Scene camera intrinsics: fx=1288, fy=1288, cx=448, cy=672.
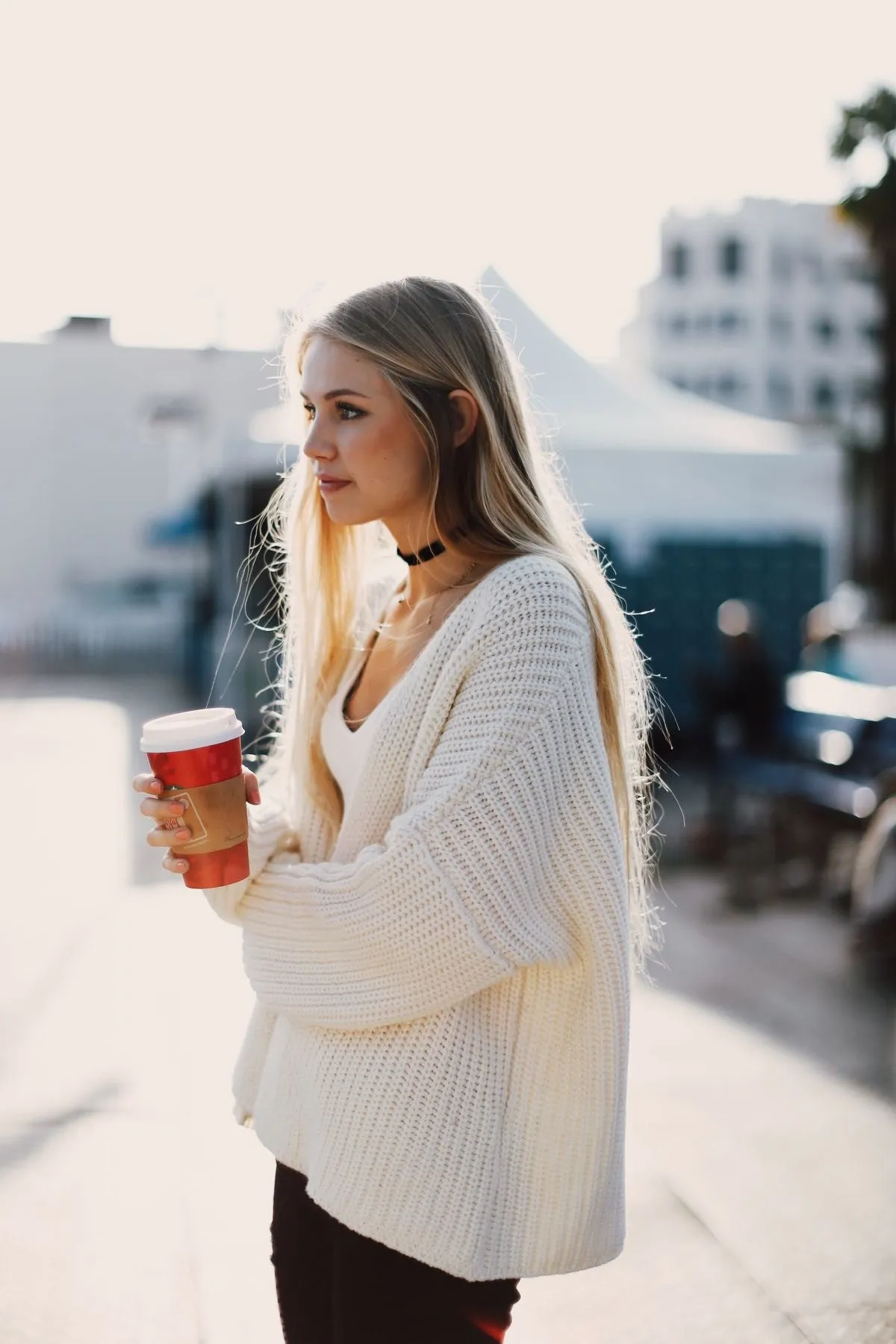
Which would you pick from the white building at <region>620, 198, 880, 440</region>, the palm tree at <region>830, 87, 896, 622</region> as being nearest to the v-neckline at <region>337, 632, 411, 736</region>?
the palm tree at <region>830, 87, 896, 622</region>

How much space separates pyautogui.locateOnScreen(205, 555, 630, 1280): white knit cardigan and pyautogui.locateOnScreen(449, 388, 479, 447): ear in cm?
20

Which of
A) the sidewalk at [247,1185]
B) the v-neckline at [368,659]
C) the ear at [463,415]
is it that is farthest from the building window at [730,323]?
the ear at [463,415]

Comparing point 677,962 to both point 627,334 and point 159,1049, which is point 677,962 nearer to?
point 159,1049

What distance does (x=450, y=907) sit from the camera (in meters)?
1.37

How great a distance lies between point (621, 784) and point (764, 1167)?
1.98 m

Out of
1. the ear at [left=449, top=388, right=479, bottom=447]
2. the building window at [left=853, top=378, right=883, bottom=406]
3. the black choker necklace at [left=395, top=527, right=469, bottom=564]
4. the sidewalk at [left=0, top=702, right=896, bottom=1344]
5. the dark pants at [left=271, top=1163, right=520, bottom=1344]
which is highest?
the building window at [left=853, top=378, right=883, bottom=406]

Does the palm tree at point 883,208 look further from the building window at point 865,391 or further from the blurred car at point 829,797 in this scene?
the blurred car at point 829,797

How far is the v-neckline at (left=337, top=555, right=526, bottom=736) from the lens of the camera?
1.50 meters

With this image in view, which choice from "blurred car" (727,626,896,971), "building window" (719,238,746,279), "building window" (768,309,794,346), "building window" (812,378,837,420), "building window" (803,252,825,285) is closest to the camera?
"blurred car" (727,626,896,971)

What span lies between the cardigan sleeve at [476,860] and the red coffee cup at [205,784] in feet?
0.35

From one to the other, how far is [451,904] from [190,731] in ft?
1.14

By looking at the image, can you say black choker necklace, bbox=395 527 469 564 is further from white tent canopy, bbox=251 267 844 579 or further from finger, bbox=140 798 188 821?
white tent canopy, bbox=251 267 844 579

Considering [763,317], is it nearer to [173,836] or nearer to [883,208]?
[883,208]

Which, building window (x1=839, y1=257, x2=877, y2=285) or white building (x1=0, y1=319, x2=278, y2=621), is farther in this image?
white building (x1=0, y1=319, x2=278, y2=621)
